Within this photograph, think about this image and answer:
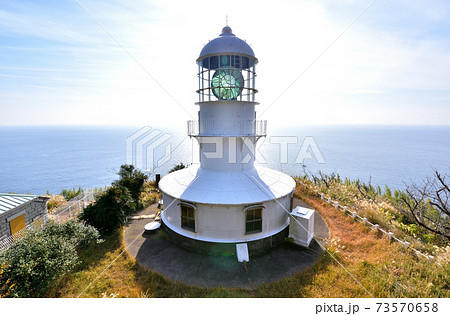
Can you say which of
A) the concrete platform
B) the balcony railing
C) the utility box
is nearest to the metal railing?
the concrete platform

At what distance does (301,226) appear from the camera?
33.6ft

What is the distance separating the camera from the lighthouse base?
31.8ft

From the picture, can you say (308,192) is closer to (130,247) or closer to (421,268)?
(421,268)

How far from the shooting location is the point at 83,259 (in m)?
9.32

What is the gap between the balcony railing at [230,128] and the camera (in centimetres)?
1095

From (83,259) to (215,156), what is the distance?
8.00 metres

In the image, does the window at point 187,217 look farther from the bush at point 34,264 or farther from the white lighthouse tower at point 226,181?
the bush at point 34,264

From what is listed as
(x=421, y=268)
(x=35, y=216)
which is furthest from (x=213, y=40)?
(x=35, y=216)

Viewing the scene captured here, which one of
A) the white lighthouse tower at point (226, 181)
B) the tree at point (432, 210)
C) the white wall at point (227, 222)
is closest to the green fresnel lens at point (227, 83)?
the white lighthouse tower at point (226, 181)

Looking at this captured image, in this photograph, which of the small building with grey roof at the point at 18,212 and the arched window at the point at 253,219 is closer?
the arched window at the point at 253,219

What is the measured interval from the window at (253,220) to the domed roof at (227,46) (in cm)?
798

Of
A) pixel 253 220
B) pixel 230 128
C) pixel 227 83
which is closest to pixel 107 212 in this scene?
pixel 253 220

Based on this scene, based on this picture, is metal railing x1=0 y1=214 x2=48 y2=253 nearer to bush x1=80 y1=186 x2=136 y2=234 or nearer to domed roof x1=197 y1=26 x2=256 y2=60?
bush x1=80 y1=186 x2=136 y2=234
